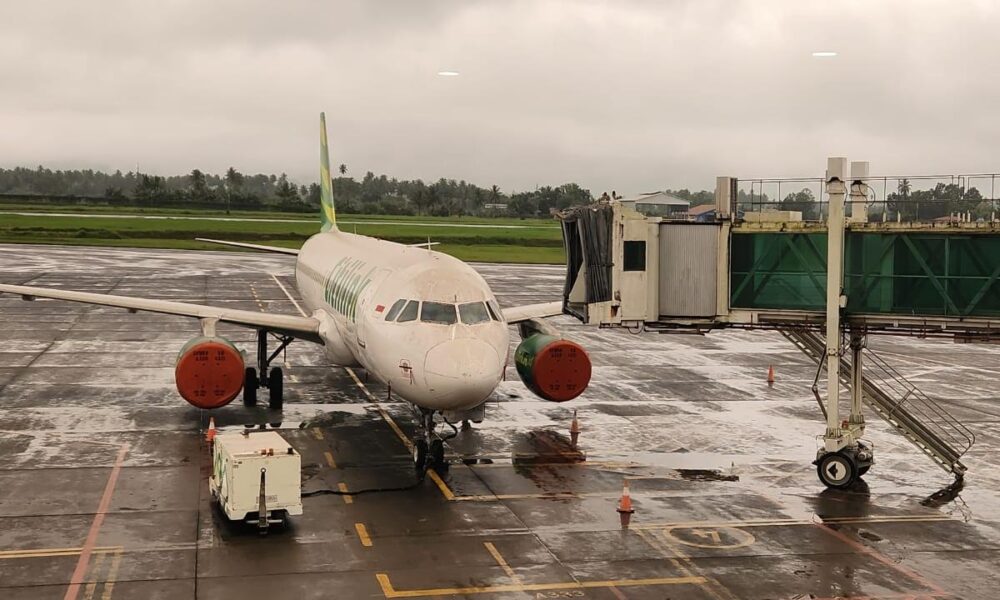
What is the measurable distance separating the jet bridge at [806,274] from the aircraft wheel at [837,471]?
0.08 feet

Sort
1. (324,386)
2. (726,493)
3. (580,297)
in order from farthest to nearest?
(324,386) → (580,297) → (726,493)

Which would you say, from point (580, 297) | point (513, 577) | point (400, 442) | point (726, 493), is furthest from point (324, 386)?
point (513, 577)

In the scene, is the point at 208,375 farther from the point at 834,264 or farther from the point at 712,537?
the point at 834,264

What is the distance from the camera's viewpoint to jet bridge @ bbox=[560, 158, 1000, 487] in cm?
2513

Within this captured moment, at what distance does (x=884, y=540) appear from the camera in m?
21.9

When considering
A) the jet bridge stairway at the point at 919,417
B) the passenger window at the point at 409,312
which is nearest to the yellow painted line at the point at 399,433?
the passenger window at the point at 409,312

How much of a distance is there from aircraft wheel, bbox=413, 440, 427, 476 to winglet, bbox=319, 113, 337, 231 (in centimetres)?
2581

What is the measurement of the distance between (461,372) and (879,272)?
33.6 ft

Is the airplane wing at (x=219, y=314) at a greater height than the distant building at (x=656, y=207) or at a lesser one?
lesser

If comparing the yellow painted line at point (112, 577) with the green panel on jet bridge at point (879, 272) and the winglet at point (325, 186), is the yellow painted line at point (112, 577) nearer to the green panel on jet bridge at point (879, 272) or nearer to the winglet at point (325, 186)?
the green panel on jet bridge at point (879, 272)

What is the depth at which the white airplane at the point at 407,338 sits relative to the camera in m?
23.9

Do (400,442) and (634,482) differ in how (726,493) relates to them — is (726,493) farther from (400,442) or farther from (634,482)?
(400,442)

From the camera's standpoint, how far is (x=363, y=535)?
21.2 metres

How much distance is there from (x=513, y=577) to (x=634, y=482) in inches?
308
